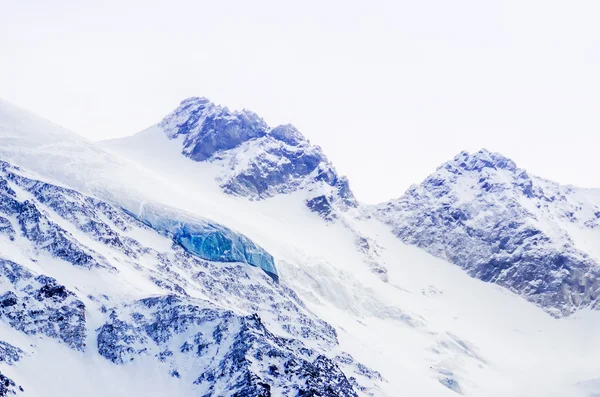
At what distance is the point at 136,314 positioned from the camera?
4358 inches

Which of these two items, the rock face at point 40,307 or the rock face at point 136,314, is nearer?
A: the rock face at point 136,314

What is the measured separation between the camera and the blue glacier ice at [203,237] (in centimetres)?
17175

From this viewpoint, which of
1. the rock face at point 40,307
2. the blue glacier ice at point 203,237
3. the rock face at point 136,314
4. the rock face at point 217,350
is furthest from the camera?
the blue glacier ice at point 203,237

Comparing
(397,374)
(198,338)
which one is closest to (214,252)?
(397,374)

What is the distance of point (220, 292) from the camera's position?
15738 centimetres

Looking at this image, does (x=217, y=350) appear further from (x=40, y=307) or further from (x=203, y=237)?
(x=203, y=237)

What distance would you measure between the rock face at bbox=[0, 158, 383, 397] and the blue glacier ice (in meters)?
11.4

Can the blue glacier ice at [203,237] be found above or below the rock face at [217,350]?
above

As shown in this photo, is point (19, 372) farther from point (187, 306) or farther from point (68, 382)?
point (187, 306)

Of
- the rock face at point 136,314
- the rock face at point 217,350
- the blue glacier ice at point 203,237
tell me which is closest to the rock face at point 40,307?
the rock face at point 136,314

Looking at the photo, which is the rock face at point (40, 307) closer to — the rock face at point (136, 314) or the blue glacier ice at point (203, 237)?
the rock face at point (136, 314)

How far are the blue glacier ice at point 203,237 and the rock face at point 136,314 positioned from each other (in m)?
11.4

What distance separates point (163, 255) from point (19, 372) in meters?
66.6

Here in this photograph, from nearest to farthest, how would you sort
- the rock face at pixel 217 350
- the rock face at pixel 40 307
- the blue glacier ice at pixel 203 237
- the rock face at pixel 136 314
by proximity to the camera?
the rock face at pixel 217 350 < the rock face at pixel 136 314 < the rock face at pixel 40 307 < the blue glacier ice at pixel 203 237
